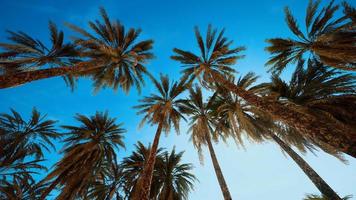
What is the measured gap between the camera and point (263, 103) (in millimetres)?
6461

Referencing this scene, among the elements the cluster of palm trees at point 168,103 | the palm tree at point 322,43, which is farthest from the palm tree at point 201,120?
the palm tree at point 322,43

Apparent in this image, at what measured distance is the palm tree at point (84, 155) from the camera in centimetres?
960

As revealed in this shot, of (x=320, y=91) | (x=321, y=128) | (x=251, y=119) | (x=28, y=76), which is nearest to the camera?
(x=321, y=128)

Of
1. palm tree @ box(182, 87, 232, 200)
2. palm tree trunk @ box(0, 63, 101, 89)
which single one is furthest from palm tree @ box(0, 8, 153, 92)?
palm tree @ box(182, 87, 232, 200)

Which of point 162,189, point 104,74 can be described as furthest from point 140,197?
point 104,74

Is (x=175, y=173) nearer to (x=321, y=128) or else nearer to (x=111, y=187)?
(x=111, y=187)

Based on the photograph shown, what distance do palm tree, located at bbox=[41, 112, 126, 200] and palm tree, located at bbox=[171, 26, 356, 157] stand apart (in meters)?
6.60

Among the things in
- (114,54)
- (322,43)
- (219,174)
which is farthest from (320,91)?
(114,54)

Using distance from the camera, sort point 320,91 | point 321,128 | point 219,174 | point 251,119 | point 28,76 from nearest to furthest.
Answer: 1. point 321,128
2. point 28,76
3. point 320,91
4. point 219,174
5. point 251,119

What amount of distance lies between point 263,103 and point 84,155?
10.0 metres

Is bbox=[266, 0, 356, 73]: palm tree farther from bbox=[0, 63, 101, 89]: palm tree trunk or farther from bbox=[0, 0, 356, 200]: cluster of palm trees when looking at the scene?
bbox=[0, 63, 101, 89]: palm tree trunk

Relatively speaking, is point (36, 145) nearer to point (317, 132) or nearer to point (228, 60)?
point (228, 60)

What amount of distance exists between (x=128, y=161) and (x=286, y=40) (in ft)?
38.5

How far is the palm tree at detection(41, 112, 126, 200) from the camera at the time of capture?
9.60 m
